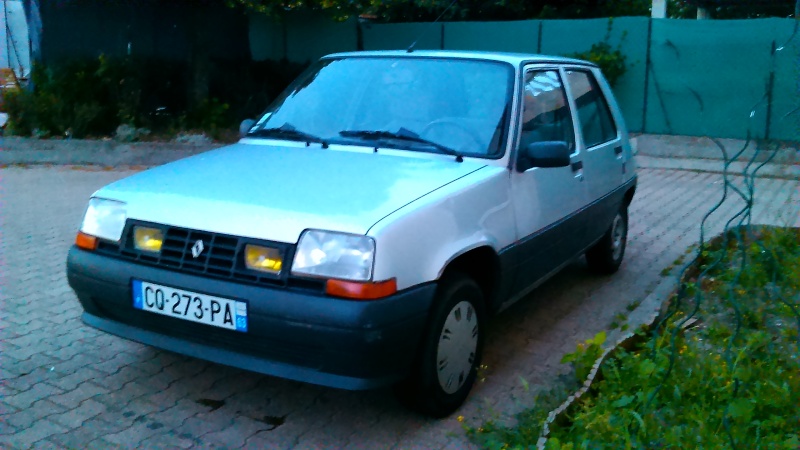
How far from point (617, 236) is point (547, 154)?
239 cm

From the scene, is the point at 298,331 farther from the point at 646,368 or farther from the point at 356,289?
the point at 646,368

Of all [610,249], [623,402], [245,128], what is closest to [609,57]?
[610,249]

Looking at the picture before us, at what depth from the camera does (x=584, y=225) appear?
5301 millimetres

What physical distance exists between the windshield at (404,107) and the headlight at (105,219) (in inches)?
48.9

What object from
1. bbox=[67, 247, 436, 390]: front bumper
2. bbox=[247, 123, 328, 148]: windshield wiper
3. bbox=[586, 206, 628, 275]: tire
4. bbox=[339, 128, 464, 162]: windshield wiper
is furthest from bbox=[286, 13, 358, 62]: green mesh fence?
bbox=[67, 247, 436, 390]: front bumper

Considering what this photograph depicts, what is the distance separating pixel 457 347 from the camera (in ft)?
12.5

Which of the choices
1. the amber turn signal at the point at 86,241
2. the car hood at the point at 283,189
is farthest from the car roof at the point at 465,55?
the amber turn signal at the point at 86,241

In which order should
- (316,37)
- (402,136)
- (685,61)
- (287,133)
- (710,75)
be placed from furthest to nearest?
(316,37), (685,61), (710,75), (287,133), (402,136)

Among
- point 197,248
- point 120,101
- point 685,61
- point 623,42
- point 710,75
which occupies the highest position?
point 623,42

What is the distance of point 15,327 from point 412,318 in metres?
2.87

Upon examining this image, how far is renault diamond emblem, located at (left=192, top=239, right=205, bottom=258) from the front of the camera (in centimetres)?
345

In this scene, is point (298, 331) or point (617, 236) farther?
point (617, 236)

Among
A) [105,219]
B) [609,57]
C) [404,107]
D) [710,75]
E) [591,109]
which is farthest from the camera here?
[609,57]

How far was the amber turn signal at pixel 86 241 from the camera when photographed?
3.82 m
